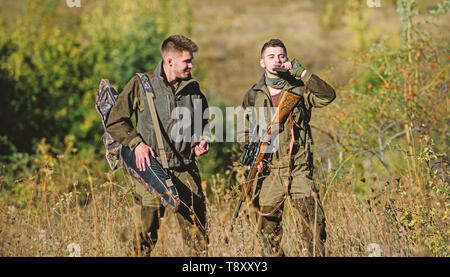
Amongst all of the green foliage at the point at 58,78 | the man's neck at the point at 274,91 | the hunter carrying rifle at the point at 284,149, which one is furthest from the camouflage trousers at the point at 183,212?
the green foliage at the point at 58,78

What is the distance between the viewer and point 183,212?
3908 millimetres

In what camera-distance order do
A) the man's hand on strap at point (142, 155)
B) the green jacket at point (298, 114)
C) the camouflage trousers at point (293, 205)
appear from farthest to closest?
1. the green jacket at point (298, 114)
2. the camouflage trousers at point (293, 205)
3. the man's hand on strap at point (142, 155)

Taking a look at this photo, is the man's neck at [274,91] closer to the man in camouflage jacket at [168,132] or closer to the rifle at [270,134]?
the rifle at [270,134]

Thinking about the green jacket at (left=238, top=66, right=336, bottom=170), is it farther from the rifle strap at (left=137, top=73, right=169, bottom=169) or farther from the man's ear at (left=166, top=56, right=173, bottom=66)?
the rifle strap at (left=137, top=73, right=169, bottom=169)

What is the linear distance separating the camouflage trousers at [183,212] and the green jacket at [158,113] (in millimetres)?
139

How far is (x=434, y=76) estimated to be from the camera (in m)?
6.71

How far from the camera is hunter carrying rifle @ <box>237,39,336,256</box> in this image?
3.88 meters

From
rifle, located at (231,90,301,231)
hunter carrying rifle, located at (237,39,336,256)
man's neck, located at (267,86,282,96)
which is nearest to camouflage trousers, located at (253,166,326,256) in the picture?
hunter carrying rifle, located at (237,39,336,256)

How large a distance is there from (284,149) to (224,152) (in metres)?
5.70

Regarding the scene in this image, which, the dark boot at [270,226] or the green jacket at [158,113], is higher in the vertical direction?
the green jacket at [158,113]

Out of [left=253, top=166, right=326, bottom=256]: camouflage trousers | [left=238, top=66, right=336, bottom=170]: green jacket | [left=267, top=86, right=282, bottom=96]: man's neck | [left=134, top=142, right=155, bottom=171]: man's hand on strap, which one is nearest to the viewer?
[left=134, top=142, right=155, bottom=171]: man's hand on strap

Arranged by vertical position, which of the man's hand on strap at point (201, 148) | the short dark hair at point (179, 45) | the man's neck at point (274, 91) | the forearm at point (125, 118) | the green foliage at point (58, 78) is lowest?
the man's hand on strap at point (201, 148)

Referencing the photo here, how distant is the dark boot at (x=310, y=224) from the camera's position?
3.78 meters
